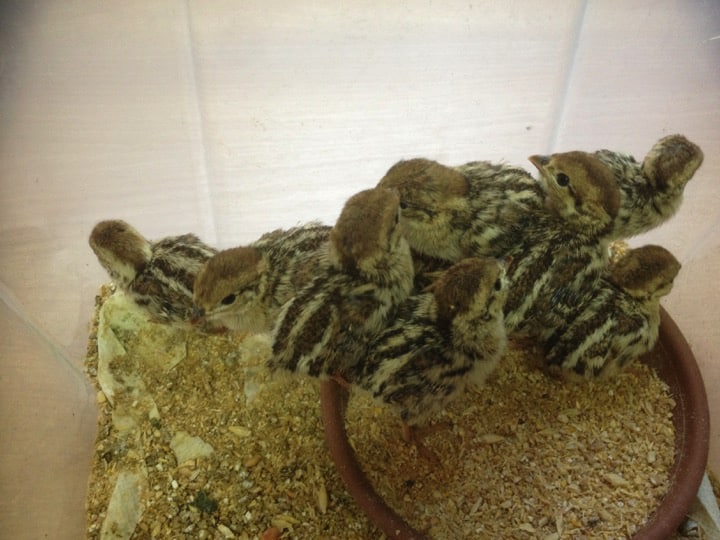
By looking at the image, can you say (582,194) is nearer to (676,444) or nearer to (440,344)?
(440,344)

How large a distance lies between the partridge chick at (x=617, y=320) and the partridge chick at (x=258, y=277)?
39.4 inches

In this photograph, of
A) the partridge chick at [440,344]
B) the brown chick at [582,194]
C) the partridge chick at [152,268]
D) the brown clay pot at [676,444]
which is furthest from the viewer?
the partridge chick at [152,268]

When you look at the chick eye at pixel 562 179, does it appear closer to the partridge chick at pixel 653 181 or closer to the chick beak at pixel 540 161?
the chick beak at pixel 540 161

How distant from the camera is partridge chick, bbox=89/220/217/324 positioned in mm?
2354

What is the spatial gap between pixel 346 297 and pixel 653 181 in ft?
4.78

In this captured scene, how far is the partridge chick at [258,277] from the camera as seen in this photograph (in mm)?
2092

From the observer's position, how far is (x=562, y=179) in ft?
7.50

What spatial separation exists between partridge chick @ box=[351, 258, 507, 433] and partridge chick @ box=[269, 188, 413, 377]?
0.09 meters

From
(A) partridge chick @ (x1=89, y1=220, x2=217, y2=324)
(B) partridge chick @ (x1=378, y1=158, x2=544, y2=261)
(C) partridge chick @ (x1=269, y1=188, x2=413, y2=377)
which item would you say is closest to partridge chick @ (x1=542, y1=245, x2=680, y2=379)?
(B) partridge chick @ (x1=378, y1=158, x2=544, y2=261)

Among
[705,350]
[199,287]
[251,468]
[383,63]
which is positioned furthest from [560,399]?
[383,63]

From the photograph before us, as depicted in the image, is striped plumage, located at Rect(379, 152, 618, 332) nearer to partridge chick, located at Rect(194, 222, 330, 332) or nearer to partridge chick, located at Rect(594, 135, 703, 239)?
Result: partridge chick, located at Rect(594, 135, 703, 239)

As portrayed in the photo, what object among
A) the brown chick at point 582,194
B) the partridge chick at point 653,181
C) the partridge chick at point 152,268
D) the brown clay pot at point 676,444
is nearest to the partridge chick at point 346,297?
the brown clay pot at point 676,444

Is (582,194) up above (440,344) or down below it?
above

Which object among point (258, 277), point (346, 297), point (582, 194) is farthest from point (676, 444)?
point (258, 277)
